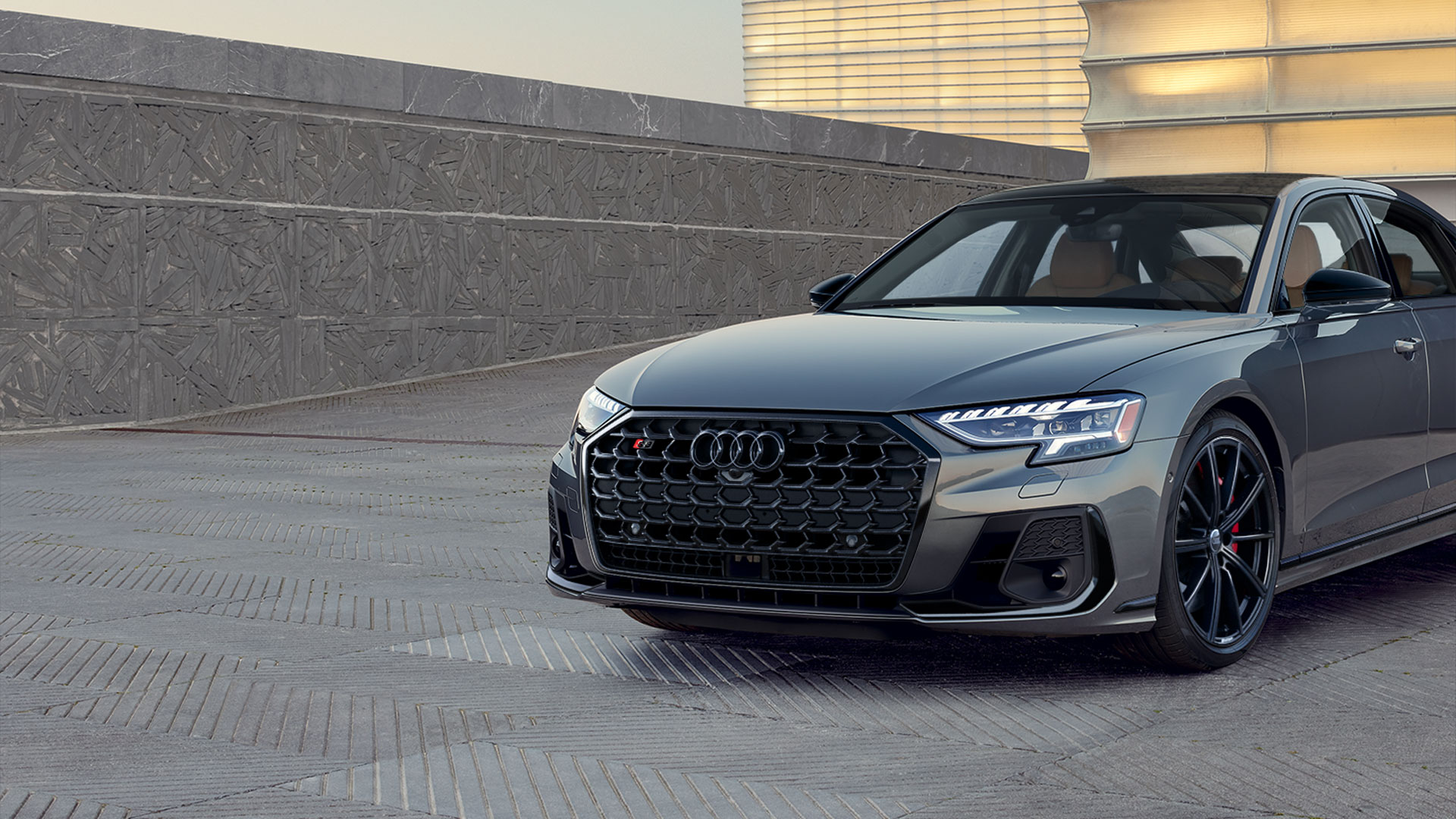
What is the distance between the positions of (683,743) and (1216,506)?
6.14ft

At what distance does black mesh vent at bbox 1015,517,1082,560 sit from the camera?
4727 millimetres

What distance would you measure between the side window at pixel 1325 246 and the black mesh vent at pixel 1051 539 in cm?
165

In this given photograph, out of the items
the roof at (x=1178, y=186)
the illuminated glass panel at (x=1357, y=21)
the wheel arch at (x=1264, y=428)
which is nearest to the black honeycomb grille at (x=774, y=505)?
the wheel arch at (x=1264, y=428)

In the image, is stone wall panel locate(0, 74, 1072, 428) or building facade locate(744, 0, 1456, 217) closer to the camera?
stone wall panel locate(0, 74, 1072, 428)

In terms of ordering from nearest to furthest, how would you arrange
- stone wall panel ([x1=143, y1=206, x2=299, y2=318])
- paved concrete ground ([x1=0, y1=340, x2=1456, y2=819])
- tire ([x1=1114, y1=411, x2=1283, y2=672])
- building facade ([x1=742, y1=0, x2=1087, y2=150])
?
paved concrete ground ([x1=0, y1=340, x2=1456, y2=819]) → tire ([x1=1114, y1=411, x2=1283, y2=672]) → stone wall panel ([x1=143, y1=206, x2=299, y2=318]) → building facade ([x1=742, y1=0, x2=1087, y2=150])

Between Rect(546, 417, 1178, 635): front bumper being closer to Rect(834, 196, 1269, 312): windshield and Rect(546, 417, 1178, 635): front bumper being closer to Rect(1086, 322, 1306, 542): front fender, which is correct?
Rect(1086, 322, 1306, 542): front fender

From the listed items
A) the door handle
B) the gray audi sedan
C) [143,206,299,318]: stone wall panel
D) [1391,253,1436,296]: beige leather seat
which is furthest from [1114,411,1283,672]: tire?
[143,206,299,318]: stone wall panel

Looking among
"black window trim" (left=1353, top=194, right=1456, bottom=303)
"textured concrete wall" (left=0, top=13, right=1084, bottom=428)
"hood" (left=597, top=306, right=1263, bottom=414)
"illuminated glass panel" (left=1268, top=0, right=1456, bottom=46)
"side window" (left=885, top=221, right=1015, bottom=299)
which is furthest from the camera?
"illuminated glass panel" (left=1268, top=0, right=1456, bottom=46)

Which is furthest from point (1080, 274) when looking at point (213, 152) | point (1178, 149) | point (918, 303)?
point (1178, 149)

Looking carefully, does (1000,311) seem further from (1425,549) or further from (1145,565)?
(1425,549)

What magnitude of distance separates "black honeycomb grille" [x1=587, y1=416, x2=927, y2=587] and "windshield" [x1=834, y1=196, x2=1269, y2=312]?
144 centimetres

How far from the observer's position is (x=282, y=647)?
5.66 metres

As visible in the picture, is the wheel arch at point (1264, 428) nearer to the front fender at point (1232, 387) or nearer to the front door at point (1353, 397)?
the front fender at point (1232, 387)

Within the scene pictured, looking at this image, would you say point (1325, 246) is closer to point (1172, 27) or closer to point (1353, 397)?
point (1353, 397)
